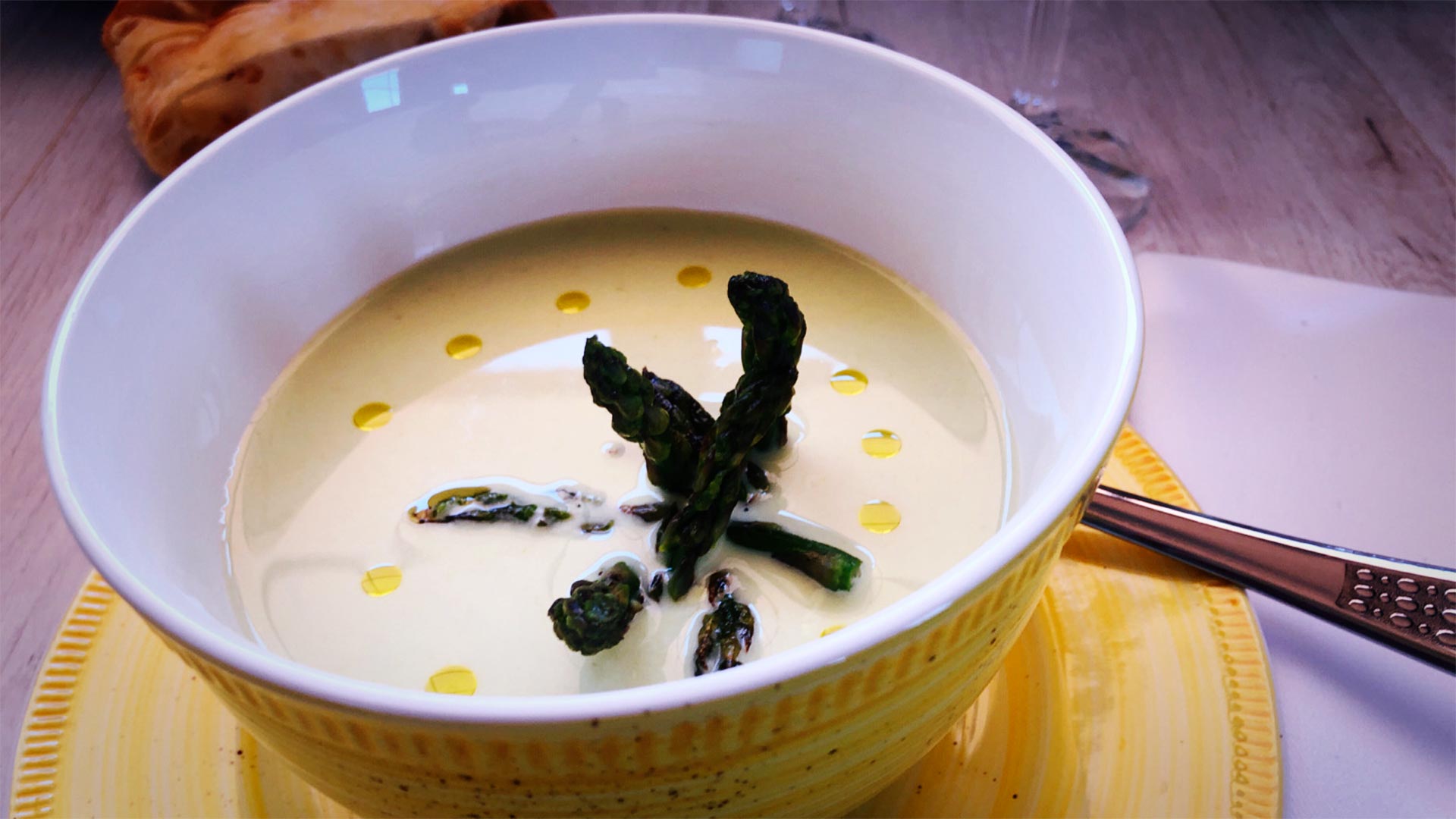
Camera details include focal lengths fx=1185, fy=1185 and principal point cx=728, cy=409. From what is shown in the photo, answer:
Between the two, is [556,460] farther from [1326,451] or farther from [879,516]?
[1326,451]

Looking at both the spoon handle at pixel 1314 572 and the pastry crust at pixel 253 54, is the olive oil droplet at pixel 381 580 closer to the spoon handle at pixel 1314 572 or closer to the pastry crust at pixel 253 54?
the spoon handle at pixel 1314 572

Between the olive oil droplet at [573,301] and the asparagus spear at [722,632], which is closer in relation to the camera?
the asparagus spear at [722,632]

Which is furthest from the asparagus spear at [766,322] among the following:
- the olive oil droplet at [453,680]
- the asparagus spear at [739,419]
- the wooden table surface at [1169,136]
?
the wooden table surface at [1169,136]

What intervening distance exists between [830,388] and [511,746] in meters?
0.19

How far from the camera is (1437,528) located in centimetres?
44

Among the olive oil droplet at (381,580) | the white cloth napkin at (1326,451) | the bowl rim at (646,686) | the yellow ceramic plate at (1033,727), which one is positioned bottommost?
the white cloth napkin at (1326,451)

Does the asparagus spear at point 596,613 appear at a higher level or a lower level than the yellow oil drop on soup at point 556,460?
higher

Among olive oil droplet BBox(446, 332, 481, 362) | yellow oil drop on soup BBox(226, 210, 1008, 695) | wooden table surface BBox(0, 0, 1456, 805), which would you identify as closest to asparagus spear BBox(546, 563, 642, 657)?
yellow oil drop on soup BBox(226, 210, 1008, 695)

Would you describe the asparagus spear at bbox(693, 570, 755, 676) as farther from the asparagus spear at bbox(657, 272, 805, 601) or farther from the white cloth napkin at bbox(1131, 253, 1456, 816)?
the white cloth napkin at bbox(1131, 253, 1456, 816)

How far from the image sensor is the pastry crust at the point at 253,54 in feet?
1.97

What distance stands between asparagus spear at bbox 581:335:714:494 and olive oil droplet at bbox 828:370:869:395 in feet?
0.15

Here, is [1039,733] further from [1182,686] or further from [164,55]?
[164,55]

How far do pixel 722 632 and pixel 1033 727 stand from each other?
0.38ft

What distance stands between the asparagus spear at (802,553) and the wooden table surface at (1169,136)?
0.29m
